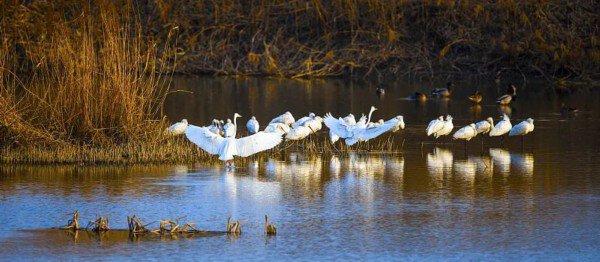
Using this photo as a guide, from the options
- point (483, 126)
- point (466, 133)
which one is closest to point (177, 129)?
point (466, 133)

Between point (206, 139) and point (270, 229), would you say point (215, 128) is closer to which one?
point (206, 139)

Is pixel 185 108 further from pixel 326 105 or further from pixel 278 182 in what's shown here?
pixel 278 182

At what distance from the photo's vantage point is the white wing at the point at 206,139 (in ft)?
46.7

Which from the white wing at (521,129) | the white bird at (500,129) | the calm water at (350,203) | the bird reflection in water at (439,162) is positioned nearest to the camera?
the calm water at (350,203)

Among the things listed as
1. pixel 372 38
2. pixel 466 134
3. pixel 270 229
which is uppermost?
pixel 372 38

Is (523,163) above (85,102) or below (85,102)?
below

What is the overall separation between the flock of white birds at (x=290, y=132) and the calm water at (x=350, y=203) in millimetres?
254

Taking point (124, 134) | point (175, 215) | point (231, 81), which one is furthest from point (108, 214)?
point (231, 81)

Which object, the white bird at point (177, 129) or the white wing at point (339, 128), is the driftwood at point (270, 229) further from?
the white bird at point (177, 129)

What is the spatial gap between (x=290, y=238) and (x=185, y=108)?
521 inches

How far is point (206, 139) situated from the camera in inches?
566

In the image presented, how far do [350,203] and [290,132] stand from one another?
15.2ft

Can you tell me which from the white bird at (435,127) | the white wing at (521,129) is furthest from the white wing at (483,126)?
the white bird at (435,127)

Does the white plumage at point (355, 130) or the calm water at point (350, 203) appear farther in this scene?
the white plumage at point (355, 130)
